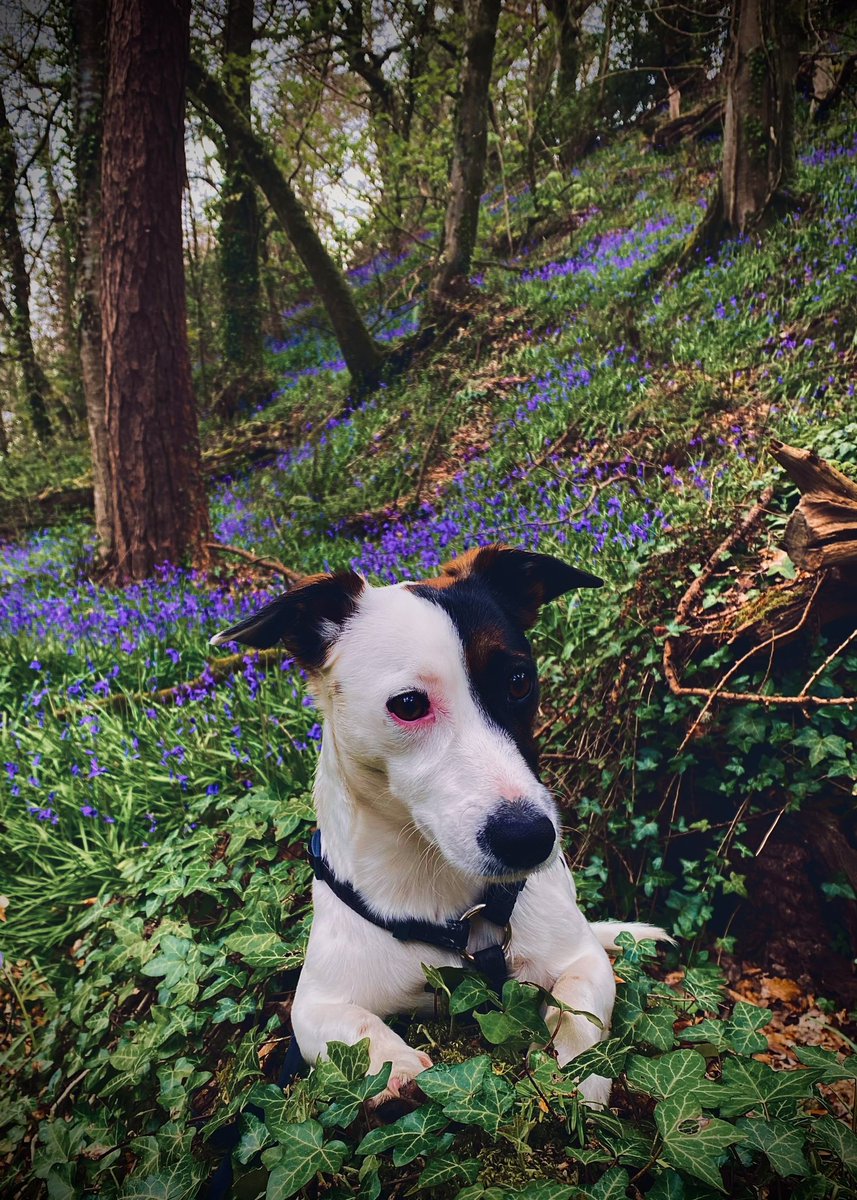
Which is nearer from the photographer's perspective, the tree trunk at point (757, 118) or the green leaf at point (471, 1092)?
the green leaf at point (471, 1092)

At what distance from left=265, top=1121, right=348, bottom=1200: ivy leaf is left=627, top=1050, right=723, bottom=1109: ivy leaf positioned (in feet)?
1.81

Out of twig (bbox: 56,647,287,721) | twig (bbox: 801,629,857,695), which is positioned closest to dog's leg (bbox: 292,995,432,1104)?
twig (bbox: 801,629,857,695)

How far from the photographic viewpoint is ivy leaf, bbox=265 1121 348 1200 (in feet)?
3.88

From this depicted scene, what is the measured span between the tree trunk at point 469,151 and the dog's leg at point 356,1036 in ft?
15.8

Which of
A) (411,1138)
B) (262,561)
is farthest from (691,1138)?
(262,561)

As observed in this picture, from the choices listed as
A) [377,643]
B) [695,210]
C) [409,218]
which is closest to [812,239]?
[695,210]

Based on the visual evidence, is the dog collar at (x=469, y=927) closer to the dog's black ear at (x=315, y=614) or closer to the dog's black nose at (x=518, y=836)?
the dog's black nose at (x=518, y=836)

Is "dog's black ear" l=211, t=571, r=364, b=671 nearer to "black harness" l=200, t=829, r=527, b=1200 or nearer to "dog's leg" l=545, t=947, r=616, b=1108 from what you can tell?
"black harness" l=200, t=829, r=527, b=1200

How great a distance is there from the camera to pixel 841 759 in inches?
77.7

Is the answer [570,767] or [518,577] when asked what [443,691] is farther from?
[570,767]

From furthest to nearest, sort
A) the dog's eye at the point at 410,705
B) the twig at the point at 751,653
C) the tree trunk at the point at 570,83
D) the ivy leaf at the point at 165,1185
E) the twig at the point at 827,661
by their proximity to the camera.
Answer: the tree trunk at the point at 570,83 < the twig at the point at 751,653 < the twig at the point at 827,661 < the dog's eye at the point at 410,705 < the ivy leaf at the point at 165,1185

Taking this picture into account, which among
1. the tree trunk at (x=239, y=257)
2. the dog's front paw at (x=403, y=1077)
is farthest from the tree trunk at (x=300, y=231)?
the dog's front paw at (x=403, y=1077)

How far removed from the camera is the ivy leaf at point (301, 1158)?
1183 millimetres

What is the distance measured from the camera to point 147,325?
4.71m
